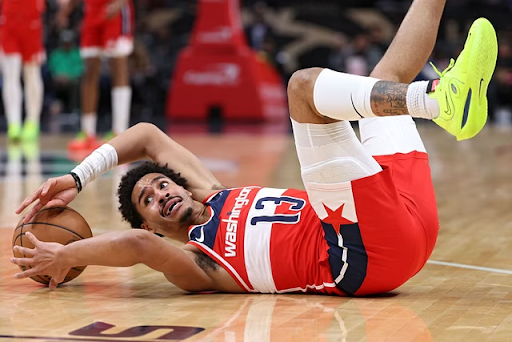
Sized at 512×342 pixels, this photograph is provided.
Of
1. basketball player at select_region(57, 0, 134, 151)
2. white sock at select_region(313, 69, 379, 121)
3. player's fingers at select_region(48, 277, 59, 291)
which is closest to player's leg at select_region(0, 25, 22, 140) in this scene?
basketball player at select_region(57, 0, 134, 151)

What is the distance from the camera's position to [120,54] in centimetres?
963

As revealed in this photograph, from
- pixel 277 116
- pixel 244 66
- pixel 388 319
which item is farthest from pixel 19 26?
pixel 388 319

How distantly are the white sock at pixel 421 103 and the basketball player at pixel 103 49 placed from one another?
7.03 m

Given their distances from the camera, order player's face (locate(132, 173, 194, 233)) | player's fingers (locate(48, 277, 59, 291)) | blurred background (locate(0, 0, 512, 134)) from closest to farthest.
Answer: player's fingers (locate(48, 277, 59, 291)), player's face (locate(132, 173, 194, 233)), blurred background (locate(0, 0, 512, 134))

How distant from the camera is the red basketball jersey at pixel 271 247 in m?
3.23

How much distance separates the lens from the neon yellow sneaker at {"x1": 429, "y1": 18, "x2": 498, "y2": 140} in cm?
273

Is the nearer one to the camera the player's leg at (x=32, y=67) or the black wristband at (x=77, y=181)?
the black wristband at (x=77, y=181)

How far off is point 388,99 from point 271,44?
1365 centimetres

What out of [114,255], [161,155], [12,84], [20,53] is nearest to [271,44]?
[20,53]

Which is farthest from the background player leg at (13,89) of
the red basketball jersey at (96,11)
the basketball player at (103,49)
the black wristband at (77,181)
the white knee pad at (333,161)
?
the white knee pad at (333,161)

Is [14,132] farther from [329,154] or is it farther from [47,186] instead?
[329,154]

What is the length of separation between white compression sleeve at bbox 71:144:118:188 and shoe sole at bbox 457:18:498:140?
4.93 feet

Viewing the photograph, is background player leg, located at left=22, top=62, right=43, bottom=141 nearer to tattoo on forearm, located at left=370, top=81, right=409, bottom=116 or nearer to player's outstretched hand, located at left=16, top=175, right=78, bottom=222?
player's outstretched hand, located at left=16, top=175, right=78, bottom=222

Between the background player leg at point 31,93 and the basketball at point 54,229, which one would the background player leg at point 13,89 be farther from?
the basketball at point 54,229
